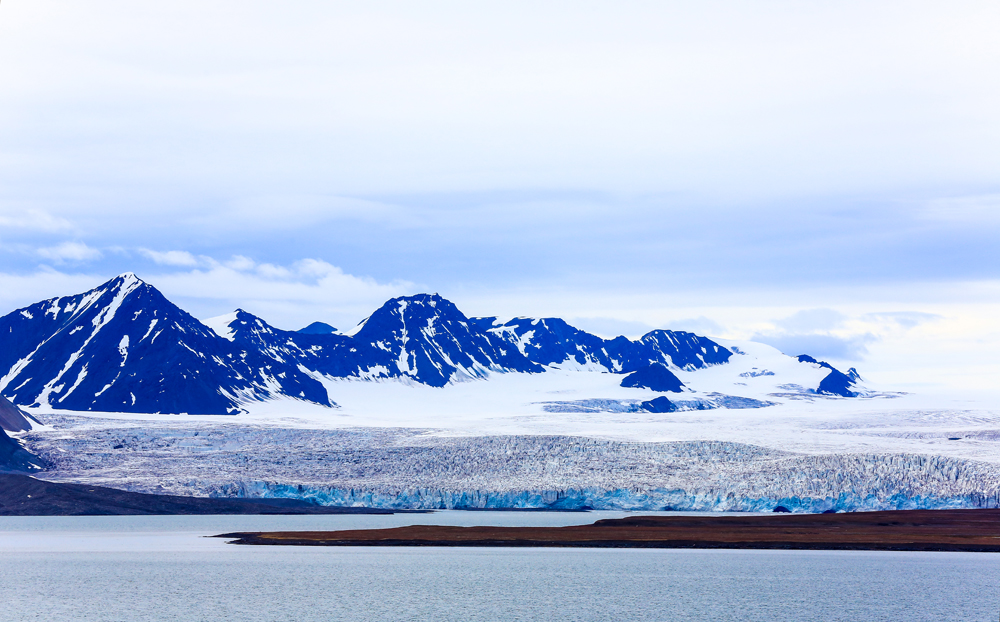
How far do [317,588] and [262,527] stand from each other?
3112 centimetres

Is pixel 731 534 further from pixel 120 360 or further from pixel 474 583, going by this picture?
pixel 120 360

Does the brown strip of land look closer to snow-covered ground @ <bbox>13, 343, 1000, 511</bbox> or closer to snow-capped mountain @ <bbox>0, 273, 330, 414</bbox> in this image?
snow-covered ground @ <bbox>13, 343, 1000, 511</bbox>

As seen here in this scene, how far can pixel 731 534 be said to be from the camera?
59.2 meters

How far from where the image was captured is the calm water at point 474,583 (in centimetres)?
3591

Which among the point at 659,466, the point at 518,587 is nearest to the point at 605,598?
the point at 518,587

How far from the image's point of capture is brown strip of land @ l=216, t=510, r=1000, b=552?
5481 centimetres

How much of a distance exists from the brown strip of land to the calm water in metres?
0.97

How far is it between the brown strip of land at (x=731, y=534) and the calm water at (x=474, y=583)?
0.97 metres

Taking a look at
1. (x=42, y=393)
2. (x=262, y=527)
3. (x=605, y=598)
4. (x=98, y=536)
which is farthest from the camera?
(x=42, y=393)

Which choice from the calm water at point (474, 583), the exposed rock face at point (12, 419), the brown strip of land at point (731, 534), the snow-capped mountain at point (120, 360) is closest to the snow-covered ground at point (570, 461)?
the exposed rock face at point (12, 419)

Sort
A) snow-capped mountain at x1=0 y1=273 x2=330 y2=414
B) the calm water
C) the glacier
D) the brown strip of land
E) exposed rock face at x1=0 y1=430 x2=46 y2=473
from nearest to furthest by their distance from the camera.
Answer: the calm water → the brown strip of land → the glacier → exposed rock face at x1=0 y1=430 x2=46 y2=473 → snow-capped mountain at x1=0 y1=273 x2=330 y2=414

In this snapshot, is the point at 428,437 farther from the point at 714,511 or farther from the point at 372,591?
the point at 372,591

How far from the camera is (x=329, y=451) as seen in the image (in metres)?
90.7

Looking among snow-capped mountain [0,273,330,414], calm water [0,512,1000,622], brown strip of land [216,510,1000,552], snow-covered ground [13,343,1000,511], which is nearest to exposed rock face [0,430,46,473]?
snow-covered ground [13,343,1000,511]
